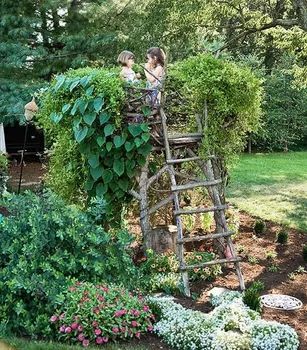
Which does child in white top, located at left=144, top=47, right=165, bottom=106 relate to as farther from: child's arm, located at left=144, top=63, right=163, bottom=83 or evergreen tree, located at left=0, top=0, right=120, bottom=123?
evergreen tree, located at left=0, top=0, right=120, bottom=123

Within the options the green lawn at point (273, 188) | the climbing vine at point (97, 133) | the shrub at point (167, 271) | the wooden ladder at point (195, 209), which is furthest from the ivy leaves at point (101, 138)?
the green lawn at point (273, 188)

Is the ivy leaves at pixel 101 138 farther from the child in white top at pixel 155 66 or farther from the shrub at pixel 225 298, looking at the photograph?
the shrub at pixel 225 298

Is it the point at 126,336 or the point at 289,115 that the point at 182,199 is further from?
the point at 289,115

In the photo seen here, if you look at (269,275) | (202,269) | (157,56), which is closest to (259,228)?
(269,275)

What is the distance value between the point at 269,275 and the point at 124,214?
6.69 feet

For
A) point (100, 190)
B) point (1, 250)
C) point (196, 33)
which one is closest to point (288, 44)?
point (196, 33)

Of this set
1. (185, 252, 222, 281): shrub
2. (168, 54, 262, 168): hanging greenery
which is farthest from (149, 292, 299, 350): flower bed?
(168, 54, 262, 168): hanging greenery

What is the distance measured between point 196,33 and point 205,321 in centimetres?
749

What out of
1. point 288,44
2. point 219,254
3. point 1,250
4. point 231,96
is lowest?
point 219,254

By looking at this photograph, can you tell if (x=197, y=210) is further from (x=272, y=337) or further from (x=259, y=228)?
(x=259, y=228)

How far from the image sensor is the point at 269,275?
7.23m

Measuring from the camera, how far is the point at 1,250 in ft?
18.2

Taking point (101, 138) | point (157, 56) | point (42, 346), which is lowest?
point (42, 346)

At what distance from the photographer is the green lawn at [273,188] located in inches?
441
